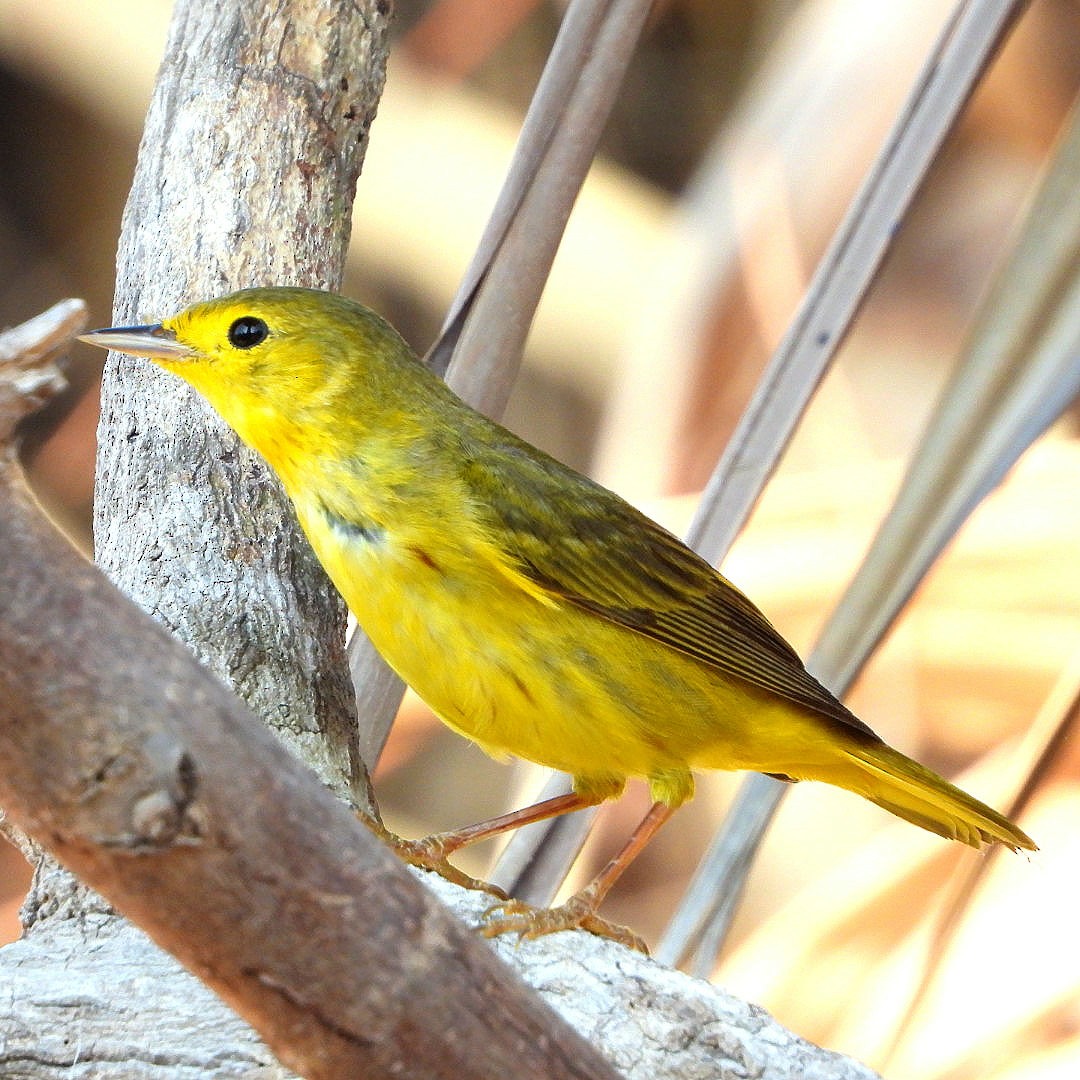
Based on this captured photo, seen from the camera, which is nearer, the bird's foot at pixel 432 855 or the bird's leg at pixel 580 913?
the bird's leg at pixel 580 913

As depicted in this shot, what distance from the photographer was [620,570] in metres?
1.98

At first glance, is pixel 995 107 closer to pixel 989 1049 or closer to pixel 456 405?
pixel 456 405

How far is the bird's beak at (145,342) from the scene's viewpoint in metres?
1.83

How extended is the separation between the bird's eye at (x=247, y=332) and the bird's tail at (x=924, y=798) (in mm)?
1068

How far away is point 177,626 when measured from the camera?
1.85 m

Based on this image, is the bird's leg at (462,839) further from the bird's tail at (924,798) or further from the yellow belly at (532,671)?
the bird's tail at (924,798)

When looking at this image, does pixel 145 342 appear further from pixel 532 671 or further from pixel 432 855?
pixel 432 855

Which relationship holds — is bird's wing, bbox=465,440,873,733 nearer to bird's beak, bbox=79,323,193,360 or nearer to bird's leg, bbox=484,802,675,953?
bird's leg, bbox=484,802,675,953

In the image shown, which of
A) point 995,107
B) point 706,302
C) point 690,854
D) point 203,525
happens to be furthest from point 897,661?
point 203,525

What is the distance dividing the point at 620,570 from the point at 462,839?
0.47 metres

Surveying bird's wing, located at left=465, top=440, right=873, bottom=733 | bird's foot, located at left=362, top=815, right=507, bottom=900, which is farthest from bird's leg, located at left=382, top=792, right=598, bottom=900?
bird's wing, located at left=465, top=440, right=873, bottom=733

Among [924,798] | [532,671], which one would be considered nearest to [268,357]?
[532,671]

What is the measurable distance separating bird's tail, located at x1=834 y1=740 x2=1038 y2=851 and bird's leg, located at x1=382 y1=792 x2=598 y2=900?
43 cm

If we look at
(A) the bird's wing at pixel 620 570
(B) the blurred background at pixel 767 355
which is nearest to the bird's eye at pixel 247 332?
(A) the bird's wing at pixel 620 570
